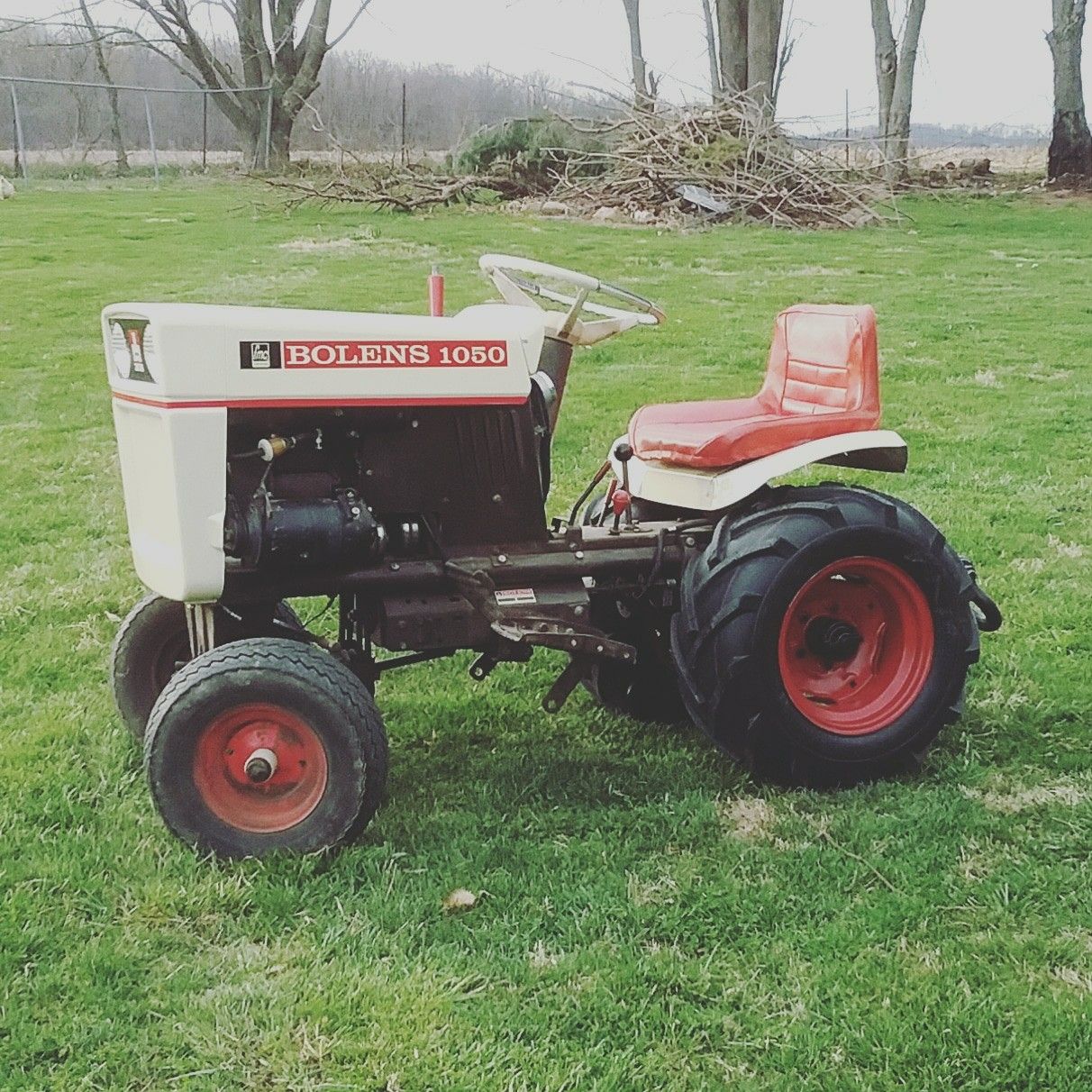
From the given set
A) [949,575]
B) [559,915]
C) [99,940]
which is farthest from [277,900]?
[949,575]

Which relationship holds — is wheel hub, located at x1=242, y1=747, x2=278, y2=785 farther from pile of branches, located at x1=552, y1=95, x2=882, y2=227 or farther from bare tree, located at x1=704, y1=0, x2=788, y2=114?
bare tree, located at x1=704, y1=0, x2=788, y2=114

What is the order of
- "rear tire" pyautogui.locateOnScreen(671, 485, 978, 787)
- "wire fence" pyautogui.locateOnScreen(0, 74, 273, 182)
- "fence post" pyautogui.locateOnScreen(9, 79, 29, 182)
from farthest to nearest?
"wire fence" pyautogui.locateOnScreen(0, 74, 273, 182)
"fence post" pyautogui.locateOnScreen(9, 79, 29, 182)
"rear tire" pyautogui.locateOnScreen(671, 485, 978, 787)

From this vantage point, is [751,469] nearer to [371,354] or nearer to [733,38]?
[371,354]

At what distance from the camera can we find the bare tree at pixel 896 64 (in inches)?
922

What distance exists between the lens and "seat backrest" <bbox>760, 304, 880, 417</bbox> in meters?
3.63

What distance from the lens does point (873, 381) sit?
143 inches

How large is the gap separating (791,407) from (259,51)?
2903 centimetres

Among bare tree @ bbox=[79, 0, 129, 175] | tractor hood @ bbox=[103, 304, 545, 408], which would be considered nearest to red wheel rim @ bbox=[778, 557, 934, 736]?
tractor hood @ bbox=[103, 304, 545, 408]

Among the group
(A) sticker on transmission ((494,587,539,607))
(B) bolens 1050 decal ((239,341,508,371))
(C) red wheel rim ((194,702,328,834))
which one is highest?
(B) bolens 1050 decal ((239,341,508,371))

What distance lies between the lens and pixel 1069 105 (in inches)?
904

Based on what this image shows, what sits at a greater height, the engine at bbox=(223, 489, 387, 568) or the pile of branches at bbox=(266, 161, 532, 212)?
the pile of branches at bbox=(266, 161, 532, 212)

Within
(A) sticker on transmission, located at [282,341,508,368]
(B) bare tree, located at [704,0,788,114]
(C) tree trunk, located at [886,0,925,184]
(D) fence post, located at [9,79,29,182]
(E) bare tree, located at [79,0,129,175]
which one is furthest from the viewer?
(E) bare tree, located at [79,0,129,175]

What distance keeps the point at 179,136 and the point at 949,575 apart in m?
28.1

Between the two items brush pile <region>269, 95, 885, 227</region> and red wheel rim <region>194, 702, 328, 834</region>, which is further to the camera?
brush pile <region>269, 95, 885, 227</region>
